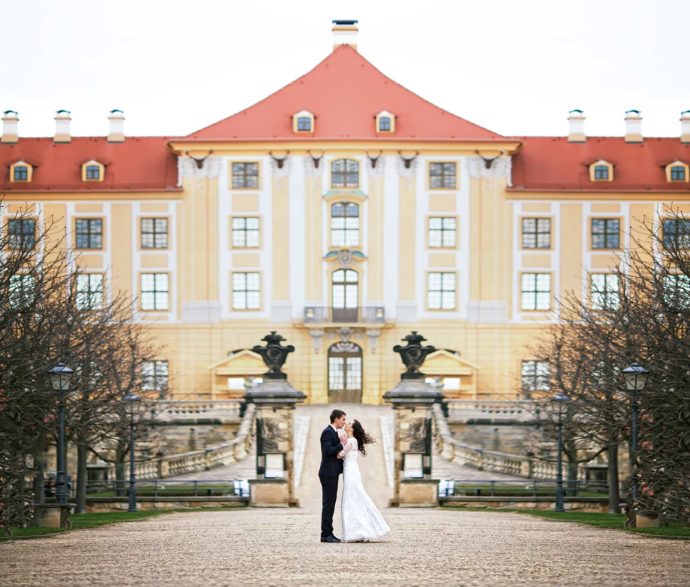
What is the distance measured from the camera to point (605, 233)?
Answer: 2815 inches

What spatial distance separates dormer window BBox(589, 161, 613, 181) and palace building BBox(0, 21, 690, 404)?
131 mm

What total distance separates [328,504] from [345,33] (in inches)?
2204

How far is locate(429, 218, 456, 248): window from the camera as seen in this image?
71.2 meters

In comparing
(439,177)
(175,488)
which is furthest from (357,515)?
(439,177)

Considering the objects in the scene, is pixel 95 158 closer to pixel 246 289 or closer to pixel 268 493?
pixel 246 289

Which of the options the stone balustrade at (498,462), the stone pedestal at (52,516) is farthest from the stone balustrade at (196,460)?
the stone pedestal at (52,516)

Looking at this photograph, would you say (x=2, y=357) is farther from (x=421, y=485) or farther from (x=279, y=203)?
(x=279, y=203)

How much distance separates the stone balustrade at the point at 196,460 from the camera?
144 ft

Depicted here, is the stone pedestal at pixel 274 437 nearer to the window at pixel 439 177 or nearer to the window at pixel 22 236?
the window at pixel 22 236

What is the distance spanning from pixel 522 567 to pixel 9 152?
58.7m

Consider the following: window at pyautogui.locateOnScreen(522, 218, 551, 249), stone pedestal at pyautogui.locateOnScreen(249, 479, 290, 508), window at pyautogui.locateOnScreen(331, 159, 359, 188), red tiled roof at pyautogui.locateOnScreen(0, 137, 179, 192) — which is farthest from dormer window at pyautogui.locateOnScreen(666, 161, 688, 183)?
stone pedestal at pyautogui.locateOnScreen(249, 479, 290, 508)

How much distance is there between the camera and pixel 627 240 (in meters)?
70.9

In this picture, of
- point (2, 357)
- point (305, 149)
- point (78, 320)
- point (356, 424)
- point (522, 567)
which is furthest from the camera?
point (305, 149)

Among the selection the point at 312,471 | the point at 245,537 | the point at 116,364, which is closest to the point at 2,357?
the point at 245,537
